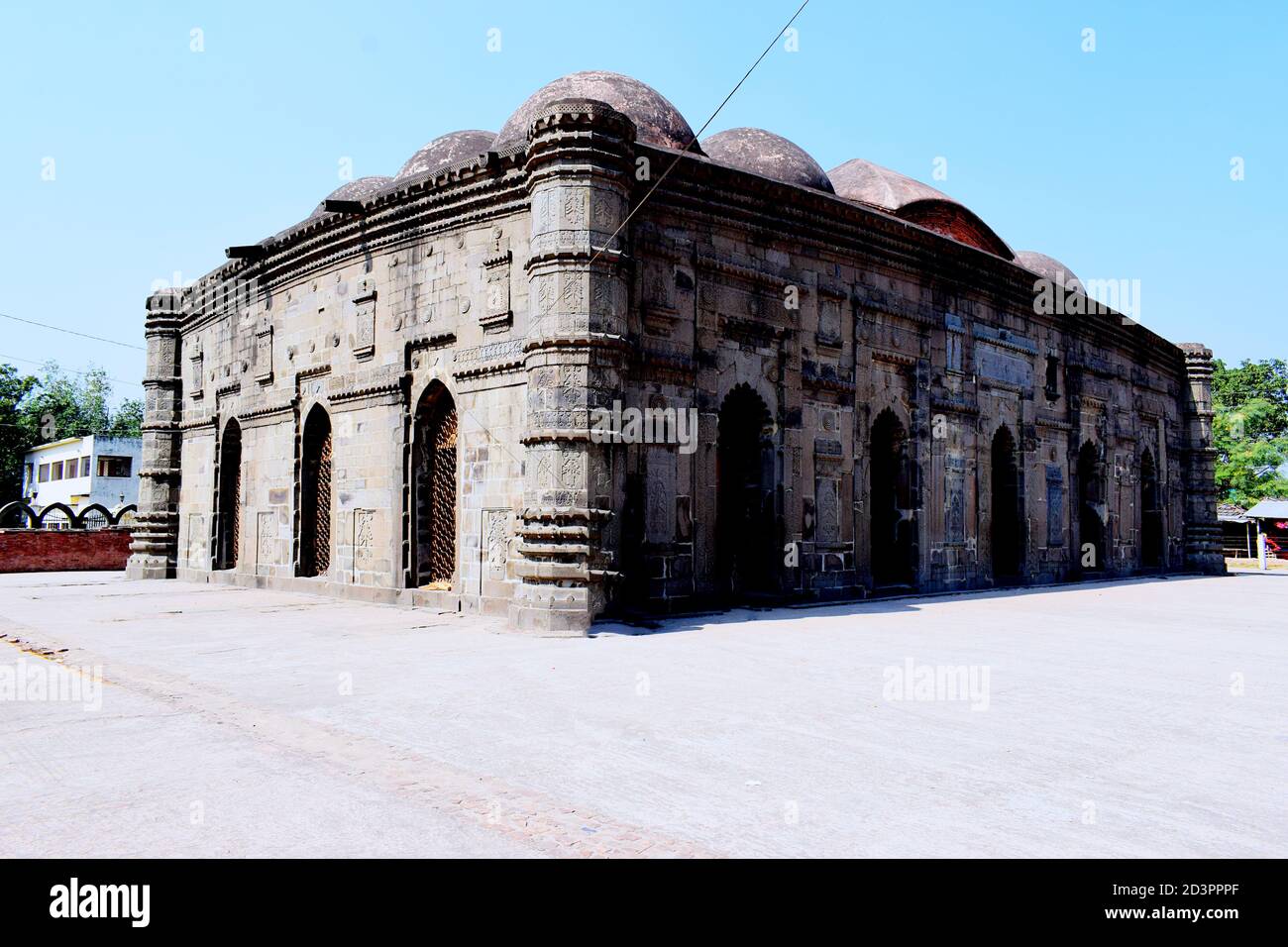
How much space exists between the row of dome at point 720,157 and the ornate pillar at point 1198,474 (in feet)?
30.6

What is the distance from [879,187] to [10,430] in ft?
146

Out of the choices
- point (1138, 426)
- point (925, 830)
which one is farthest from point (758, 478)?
point (1138, 426)

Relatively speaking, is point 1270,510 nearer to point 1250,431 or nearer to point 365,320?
point 1250,431

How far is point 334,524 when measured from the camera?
14.2m

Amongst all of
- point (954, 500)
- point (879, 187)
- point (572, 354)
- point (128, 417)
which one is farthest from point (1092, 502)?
point (128, 417)

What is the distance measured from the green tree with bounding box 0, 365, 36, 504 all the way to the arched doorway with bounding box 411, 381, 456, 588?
40793 millimetres

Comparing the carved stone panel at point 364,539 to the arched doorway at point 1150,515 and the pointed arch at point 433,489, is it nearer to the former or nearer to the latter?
the pointed arch at point 433,489

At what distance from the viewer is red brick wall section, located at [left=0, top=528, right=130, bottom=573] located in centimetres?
2309

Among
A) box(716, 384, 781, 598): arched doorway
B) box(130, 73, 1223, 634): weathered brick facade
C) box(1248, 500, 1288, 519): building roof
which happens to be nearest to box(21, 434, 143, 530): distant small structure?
box(130, 73, 1223, 634): weathered brick facade

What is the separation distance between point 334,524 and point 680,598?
640 cm

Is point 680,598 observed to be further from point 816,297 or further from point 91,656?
point 91,656

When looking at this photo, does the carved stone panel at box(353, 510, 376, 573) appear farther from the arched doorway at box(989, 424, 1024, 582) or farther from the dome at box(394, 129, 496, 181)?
the arched doorway at box(989, 424, 1024, 582)

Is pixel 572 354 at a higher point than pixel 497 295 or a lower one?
lower

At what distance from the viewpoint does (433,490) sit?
1284 centimetres
